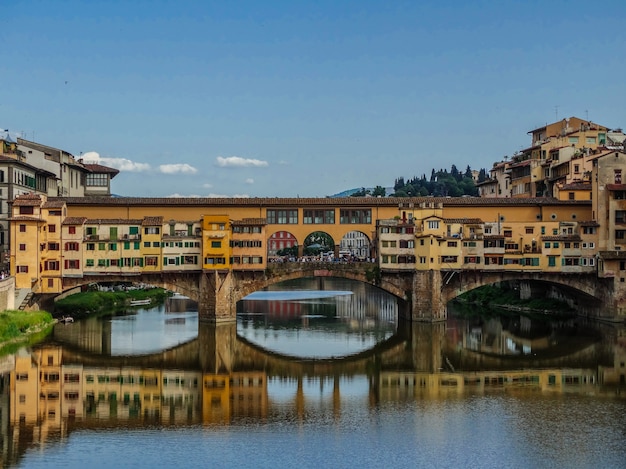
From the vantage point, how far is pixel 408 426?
79.6 feet

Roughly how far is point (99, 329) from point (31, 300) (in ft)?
12.5

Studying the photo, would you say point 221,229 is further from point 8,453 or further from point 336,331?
point 8,453

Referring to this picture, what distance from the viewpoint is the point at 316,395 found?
2900 centimetres

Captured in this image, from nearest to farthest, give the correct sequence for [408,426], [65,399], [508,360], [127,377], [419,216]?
1. [408,426]
2. [65,399]
3. [127,377]
4. [508,360]
5. [419,216]

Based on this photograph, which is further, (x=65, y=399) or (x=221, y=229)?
(x=221, y=229)

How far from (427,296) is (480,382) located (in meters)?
15.4

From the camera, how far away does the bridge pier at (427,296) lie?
1837 inches

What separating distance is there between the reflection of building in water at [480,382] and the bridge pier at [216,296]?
1493 cm

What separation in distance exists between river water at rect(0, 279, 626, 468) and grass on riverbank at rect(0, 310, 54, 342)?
1.28 metres

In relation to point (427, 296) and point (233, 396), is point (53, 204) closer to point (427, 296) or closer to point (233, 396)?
point (427, 296)

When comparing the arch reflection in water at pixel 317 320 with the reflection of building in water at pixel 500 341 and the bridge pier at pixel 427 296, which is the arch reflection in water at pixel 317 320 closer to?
the bridge pier at pixel 427 296

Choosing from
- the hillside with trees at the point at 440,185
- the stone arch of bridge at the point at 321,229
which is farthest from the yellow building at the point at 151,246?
the hillside with trees at the point at 440,185

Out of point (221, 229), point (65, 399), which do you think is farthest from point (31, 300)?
point (65, 399)

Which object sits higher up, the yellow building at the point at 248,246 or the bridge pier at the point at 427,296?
the yellow building at the point at 248,246
